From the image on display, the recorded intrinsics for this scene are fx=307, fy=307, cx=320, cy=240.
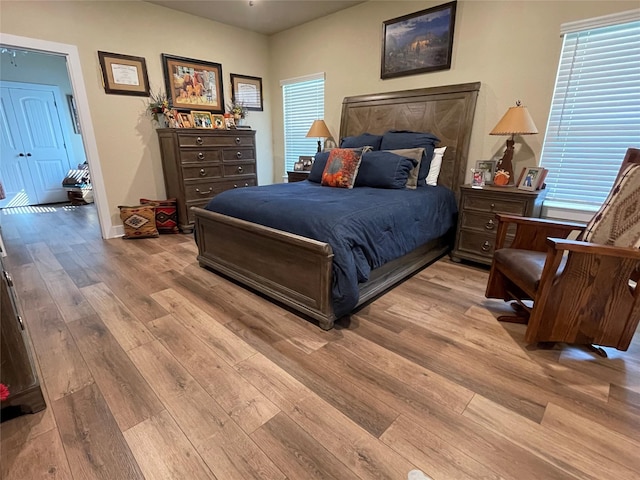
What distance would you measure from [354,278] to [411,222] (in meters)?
0.87

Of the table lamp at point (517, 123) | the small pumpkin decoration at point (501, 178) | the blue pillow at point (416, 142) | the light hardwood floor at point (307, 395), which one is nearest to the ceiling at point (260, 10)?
the blue pillow at point (416, 142)

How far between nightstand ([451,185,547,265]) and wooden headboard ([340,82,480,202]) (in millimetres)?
428

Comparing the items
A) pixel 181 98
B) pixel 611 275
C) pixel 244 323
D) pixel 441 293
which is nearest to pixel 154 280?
pixel 244 323

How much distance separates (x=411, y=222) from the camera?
8.04 ft

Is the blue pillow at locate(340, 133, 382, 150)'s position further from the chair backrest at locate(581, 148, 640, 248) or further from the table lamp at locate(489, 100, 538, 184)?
the chair backrest at locate(581, 148, 640, 248)

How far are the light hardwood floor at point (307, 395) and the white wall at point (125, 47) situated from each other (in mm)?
2017

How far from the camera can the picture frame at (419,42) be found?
3.14m

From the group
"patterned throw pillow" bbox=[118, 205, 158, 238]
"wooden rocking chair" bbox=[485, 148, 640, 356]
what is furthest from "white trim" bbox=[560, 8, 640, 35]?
"patterned throw pillow" bbox=[118, 205, 158, 238]

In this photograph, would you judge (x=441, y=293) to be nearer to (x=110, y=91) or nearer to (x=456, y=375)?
(x=456, y=375)

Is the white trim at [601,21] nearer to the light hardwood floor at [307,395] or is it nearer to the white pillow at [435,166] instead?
the white pillow at [435,166]

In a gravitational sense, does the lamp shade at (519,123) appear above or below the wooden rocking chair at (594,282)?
above

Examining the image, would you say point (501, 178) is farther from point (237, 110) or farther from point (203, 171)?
point (237, 110)

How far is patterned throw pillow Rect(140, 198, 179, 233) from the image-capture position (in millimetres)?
3935

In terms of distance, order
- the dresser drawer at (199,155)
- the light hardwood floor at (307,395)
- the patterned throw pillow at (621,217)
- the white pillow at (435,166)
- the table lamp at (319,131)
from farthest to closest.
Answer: the table lamp at (319,131)
the dresser drawer at (199,155)
the white pillow at (435,166)
the patterned throw pillow at (621,217)
the light hardwood floor at (307,395)
